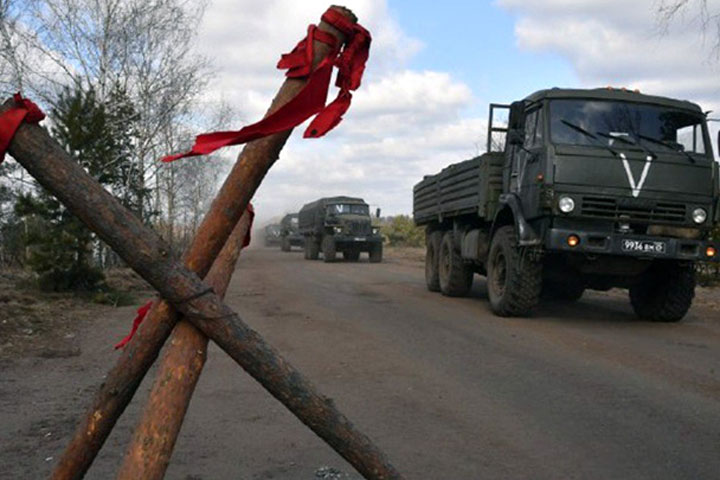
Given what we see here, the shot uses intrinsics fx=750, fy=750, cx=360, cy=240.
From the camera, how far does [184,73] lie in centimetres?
2420

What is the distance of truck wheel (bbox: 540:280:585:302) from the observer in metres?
12.4

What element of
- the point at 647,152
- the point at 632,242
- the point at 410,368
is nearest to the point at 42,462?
the point at 410,368

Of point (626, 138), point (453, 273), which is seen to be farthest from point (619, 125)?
point (453, 273)

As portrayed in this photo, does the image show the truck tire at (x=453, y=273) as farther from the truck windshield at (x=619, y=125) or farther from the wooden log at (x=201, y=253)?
the wooden log at (x=201, y=253)

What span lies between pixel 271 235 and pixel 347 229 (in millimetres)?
→ 31180

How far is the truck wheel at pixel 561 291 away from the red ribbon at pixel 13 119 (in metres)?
11.2

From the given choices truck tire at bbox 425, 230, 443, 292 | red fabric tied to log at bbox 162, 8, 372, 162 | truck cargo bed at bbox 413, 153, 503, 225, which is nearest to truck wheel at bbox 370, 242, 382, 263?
truck cargo bed at bbox 413, 153, 503, 225

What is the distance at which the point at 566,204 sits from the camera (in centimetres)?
877

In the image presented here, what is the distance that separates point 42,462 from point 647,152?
7.50 m

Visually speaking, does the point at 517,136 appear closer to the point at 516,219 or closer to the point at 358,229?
the point at 516,219

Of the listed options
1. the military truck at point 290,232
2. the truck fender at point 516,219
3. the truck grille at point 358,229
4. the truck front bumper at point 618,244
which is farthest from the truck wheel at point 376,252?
the truck front bumper at point 618,244

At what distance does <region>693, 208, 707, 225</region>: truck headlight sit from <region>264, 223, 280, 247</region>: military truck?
49.3 metres

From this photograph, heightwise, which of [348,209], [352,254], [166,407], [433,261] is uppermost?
[348,209]

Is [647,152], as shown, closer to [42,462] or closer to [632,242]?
[632,242]
